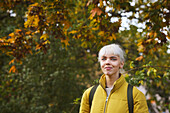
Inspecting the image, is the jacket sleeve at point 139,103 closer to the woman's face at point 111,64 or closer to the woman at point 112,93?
the woman at point 112,93

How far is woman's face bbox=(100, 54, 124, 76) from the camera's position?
85.7 inches

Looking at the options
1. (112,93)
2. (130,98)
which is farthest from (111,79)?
(130,98)

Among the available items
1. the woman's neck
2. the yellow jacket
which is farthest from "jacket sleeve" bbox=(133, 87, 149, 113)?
the woman's neck

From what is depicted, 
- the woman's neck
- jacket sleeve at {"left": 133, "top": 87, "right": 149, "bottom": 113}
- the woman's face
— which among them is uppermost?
the woman's face

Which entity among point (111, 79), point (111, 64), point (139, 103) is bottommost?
point (139, 103)

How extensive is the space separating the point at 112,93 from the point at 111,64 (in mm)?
291

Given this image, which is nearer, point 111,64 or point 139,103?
point 139,103

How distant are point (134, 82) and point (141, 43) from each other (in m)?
1.37

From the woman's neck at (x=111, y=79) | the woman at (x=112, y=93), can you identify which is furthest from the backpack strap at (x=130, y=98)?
the woman's neck at (x=111, y=79)

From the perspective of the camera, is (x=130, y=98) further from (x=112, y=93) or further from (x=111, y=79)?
(x=111, y=79)

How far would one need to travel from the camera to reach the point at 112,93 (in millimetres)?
2125

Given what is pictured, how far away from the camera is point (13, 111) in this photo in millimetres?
7133

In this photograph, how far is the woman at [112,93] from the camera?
201cm

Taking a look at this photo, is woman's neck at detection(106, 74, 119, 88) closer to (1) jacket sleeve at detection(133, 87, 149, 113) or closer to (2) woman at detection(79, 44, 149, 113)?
(2) woman at detection(79, 44, 149, 113)
